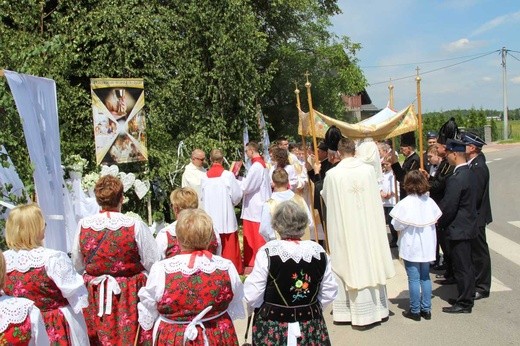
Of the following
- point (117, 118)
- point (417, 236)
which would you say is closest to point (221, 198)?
point (117, 118)

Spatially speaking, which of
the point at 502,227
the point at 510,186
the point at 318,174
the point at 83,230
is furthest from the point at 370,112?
the point at 83,230

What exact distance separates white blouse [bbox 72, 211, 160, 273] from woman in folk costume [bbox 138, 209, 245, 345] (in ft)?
2.70

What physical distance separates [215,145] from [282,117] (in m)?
11.8

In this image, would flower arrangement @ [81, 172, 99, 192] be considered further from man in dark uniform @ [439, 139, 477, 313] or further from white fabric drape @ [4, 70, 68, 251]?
man in dark uniform @ [439, 139, 477, 313]

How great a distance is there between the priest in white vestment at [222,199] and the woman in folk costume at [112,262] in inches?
151

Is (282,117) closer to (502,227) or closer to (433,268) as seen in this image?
(502,227)

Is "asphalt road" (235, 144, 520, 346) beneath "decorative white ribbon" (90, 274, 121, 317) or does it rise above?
beneath

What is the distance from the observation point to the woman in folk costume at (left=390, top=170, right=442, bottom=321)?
5590mm

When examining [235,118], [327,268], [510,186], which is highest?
[235,118]

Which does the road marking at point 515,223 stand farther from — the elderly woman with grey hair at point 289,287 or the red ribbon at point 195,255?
the red ribbon at point 195,255

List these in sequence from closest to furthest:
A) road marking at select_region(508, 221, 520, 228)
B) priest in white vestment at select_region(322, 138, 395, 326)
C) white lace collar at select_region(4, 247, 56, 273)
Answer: white lace collar at select_region(4, 247, 56, 273), priest in white vestment at select_region(322, 138, 395, 326), road marking at select_region(508, 221, 520, 228)

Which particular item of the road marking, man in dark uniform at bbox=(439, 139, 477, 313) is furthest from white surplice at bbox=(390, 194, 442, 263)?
the road marking

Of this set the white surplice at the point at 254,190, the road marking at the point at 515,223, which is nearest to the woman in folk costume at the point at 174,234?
the white surplice at the point at 254,190

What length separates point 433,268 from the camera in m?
7.81
